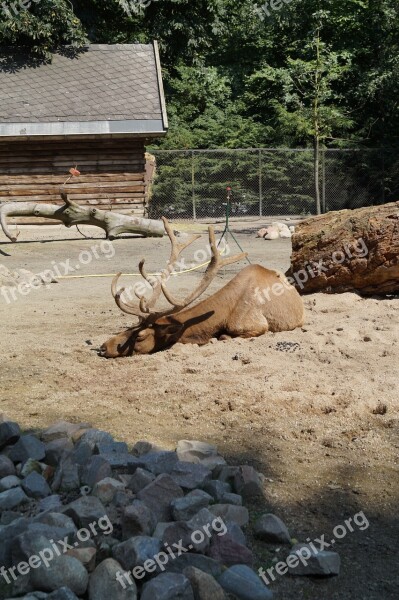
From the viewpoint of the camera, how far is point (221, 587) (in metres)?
3.07

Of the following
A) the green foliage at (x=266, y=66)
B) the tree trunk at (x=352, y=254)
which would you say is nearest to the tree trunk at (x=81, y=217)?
the tree trunk at (x=352, y=254)

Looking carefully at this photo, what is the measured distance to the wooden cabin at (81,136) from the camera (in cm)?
1941

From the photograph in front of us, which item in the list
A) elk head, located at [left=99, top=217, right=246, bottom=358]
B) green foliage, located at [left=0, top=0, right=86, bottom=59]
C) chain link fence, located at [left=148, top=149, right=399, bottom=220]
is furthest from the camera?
chain link fence, located at [left=148, top=149, right=399, bottom=220]

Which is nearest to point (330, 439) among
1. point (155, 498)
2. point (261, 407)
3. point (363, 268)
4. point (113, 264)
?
point (261, 407)

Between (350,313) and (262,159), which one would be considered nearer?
(350,313)

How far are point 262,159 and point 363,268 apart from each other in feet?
54.4

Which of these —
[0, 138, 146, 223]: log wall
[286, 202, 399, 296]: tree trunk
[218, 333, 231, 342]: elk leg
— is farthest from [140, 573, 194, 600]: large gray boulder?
[0, 138, 146, 223]: log wall

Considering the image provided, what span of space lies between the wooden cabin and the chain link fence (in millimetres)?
3400

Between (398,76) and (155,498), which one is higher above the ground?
(398,76)

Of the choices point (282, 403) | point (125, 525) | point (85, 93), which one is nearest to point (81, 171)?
point (85, 93)

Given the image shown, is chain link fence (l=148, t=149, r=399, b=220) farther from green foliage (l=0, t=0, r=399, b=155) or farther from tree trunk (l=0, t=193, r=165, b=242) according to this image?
tree trunk (l=0, t=193, r=165, b=242)

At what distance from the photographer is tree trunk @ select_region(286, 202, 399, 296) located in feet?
26.6

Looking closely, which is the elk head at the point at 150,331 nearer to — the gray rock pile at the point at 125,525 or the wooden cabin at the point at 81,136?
the gray rock pile at the point at 125,525

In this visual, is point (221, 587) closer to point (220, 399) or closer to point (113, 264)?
point (220, 399)
